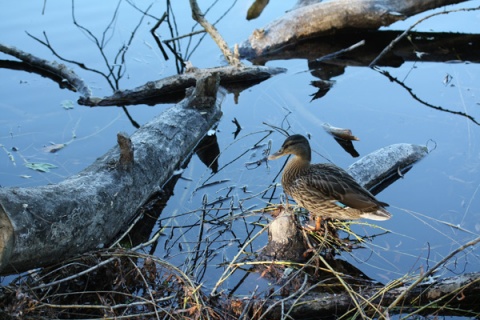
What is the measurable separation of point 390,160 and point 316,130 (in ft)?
4.35

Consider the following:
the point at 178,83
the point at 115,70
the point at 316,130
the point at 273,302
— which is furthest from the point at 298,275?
the point at 115,70

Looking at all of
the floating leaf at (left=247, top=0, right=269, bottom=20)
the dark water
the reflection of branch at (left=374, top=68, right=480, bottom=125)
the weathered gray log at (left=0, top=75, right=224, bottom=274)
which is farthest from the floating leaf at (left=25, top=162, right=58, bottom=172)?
the floating leaf at (left=247, top=0, right=269, bottom=20)

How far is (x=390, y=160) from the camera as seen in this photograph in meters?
6.05

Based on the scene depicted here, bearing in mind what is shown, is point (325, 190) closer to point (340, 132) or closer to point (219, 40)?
point (340, 132)

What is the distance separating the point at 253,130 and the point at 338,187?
2328mm

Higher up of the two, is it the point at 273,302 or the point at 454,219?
the point at 273,302

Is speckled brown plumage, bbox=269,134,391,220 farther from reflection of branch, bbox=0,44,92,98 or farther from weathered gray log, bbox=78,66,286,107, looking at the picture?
reflection of branch, bbox=0,44,92,98

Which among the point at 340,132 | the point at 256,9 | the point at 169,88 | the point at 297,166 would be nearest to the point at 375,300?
the point at 297,166

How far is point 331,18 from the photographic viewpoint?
917cm

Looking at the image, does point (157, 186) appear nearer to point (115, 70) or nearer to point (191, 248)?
point (191, 248)

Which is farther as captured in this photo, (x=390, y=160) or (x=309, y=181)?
(x=390, y=160)

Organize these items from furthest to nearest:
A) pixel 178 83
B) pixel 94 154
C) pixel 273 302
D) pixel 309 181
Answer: pixel 178 83
pixel 94 154
pixel 309 181
pixel 273 302

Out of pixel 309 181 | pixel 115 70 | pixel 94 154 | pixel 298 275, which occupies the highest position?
pixel 115 70

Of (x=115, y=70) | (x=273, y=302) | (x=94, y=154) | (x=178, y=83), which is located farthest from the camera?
(x=115, y=70)
